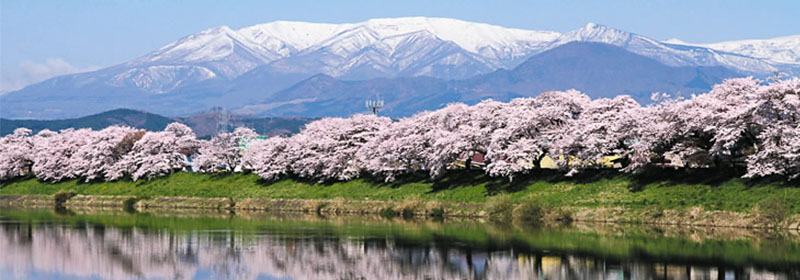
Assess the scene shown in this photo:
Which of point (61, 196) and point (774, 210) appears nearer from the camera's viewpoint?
point (774, 210)

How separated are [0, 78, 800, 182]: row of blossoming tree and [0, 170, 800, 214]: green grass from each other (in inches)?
46.7

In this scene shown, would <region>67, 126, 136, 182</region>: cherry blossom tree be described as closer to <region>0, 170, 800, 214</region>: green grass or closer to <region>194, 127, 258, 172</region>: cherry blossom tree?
<region>0, 170, 800, 214</region>: green grass

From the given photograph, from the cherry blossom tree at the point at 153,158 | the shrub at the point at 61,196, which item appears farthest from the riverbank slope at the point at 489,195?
the cherry blossom tree at the point at 153,158

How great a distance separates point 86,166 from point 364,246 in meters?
77.4

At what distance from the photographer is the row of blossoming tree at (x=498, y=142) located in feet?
217

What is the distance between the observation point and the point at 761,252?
45719mm

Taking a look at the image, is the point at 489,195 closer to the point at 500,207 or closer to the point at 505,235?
the point at 500,207

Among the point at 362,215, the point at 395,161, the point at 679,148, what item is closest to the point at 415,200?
the point at 362,215

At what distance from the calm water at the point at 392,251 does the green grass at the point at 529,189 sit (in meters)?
5.71

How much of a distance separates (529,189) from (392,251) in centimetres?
3106

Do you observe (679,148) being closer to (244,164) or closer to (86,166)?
(244,164)

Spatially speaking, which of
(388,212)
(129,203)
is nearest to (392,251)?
(388,212)

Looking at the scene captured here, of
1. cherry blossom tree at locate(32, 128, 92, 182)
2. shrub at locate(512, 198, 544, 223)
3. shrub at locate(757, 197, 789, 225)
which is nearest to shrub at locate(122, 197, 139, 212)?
cherry blossom tree at locate(32, 128, 92, 182)

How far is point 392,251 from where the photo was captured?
49.4m
